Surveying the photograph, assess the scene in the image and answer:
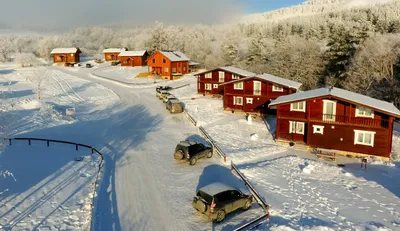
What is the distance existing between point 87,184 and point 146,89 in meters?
42.6

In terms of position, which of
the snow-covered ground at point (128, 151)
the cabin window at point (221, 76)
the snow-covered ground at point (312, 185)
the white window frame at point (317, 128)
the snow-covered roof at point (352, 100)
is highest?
the cabin window at point (221, 76)

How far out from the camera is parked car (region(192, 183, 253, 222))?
16.0 meters

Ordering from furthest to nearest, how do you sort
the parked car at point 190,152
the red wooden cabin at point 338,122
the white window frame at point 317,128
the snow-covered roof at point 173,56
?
1. the snow-covered roof at point 173,56
2. the white window frame at point 317,128
3. the red wooden cabin at point 338,122
4. the parked car at point 190,152

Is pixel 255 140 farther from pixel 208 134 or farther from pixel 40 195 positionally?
pixel 40 195

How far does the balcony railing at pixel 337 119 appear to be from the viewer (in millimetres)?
28031

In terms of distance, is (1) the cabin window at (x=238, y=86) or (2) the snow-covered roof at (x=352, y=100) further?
(1) the cabin window at (x=238, y=86)

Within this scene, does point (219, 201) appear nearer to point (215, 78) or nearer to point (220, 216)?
point (220, 216)

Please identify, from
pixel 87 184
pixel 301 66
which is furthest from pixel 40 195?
pixel 301 66

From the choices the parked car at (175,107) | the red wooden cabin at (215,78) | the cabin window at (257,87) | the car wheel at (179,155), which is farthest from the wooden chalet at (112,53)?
the car wheel at (179,155)

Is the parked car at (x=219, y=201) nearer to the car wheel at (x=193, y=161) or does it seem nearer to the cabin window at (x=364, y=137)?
the car wheel at (x=193, y=161)

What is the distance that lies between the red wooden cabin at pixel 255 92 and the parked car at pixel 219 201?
26.0 m

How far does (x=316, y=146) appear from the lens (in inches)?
1202

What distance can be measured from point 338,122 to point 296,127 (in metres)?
4.07

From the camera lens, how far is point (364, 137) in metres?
28.8
